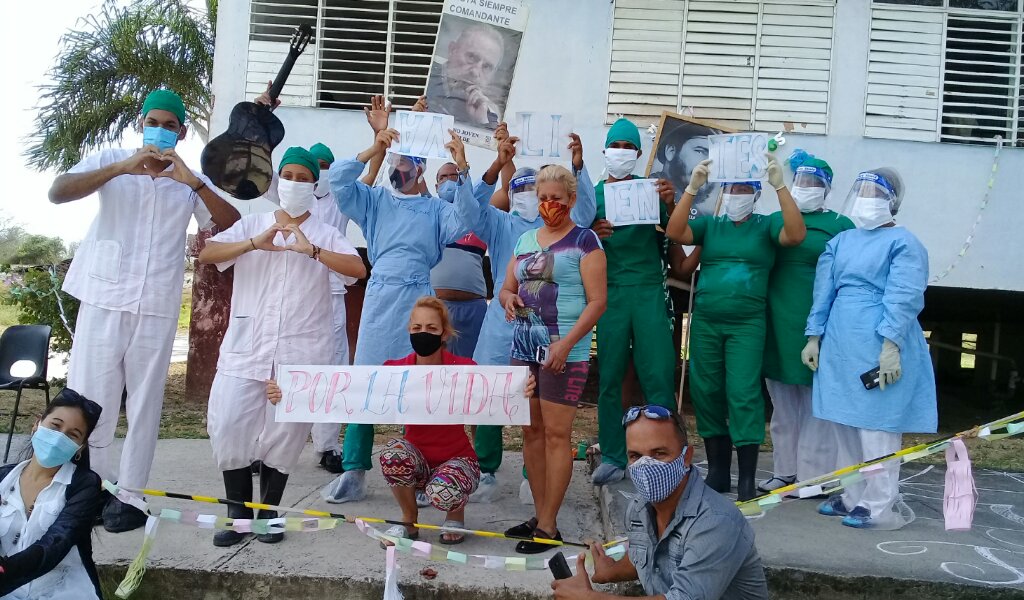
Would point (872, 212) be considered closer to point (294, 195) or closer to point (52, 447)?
point (294, 195)

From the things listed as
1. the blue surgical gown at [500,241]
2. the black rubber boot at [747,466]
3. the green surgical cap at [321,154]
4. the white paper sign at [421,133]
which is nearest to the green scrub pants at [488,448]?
the blue surgical gown at [500,241]

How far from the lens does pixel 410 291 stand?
4.84 m

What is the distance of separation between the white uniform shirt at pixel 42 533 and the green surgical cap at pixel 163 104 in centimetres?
191

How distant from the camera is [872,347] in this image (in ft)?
14.6

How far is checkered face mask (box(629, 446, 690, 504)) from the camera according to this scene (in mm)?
2830

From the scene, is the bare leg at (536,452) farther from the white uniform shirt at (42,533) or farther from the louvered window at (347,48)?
the louvered window at (347,48)

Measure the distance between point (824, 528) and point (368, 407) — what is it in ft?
7.63

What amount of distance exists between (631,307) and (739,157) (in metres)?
1.00

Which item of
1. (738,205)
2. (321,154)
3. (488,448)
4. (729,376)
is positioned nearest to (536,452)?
(488,448)

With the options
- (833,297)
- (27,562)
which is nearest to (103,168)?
(27,562)

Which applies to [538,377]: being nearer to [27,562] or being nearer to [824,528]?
[824,528]

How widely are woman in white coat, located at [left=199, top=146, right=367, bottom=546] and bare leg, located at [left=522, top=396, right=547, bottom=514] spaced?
1.04 meters

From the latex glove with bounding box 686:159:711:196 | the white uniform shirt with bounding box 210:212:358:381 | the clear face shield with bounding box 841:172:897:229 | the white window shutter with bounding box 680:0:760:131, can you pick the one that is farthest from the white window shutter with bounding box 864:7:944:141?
the white uniform shirt with bounding box 210:212:358:381

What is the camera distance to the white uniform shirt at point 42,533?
3043 millimetres
